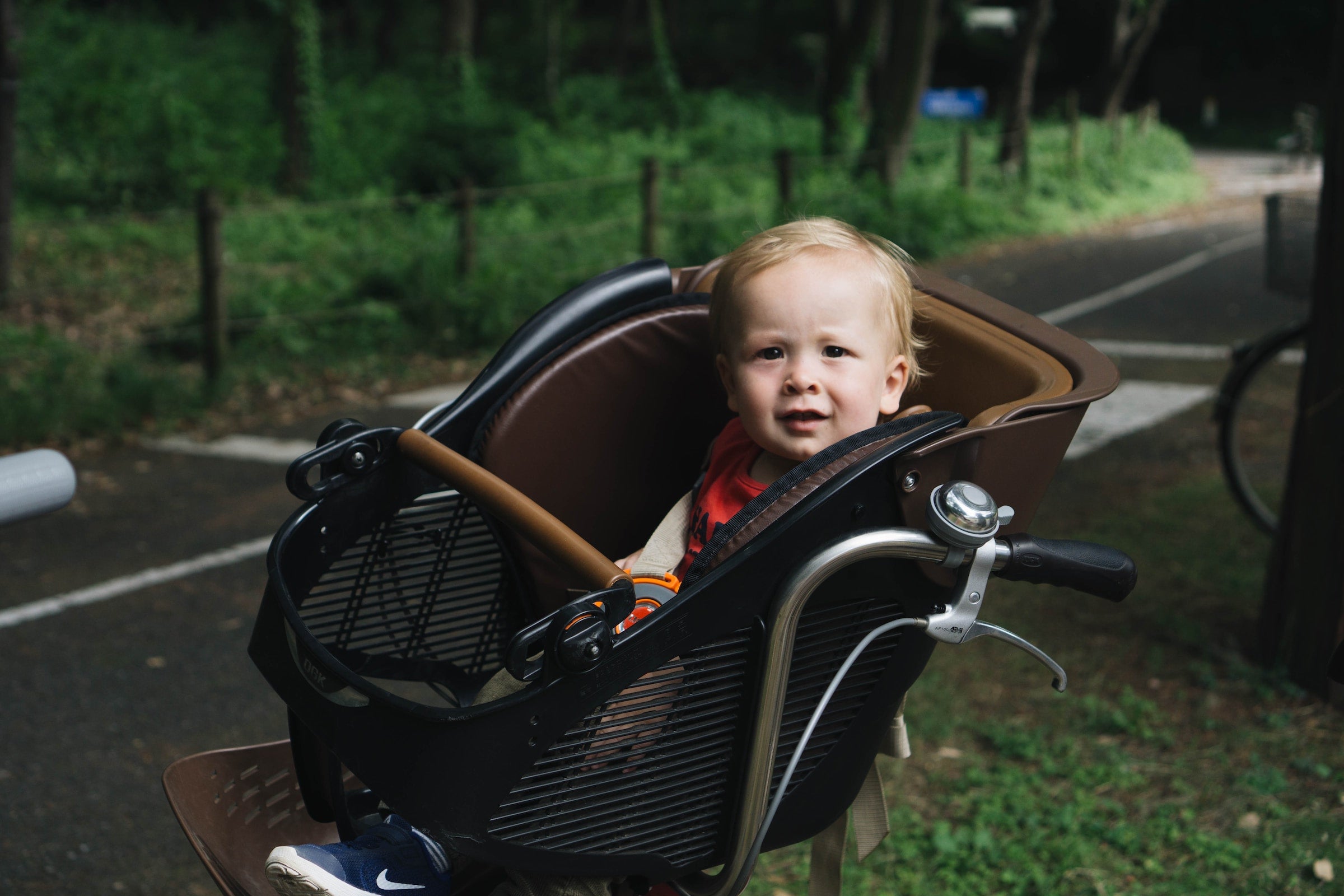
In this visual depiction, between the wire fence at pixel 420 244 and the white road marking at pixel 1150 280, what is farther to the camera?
the white road marking at pixel 1150 280

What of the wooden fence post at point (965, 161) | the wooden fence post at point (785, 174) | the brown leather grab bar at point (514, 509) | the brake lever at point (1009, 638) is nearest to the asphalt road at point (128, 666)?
the brown leather grab bar at point (514, 509)

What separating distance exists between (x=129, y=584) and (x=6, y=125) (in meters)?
4.92

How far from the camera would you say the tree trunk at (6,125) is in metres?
7.57

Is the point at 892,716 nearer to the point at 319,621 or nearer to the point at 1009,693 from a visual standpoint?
the point at 319,621

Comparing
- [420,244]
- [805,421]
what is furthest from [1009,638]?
[420,244]

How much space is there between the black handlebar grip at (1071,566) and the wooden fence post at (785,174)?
11.1 metres

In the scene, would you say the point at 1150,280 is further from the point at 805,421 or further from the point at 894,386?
the point at 805,421

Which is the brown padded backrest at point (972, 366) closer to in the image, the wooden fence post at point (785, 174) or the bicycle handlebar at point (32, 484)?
the bicycle handlebar at point (32, 484)

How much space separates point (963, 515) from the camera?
151 cm

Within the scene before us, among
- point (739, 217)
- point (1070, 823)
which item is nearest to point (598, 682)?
point (1070, 823)

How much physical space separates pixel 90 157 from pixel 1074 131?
13.2m

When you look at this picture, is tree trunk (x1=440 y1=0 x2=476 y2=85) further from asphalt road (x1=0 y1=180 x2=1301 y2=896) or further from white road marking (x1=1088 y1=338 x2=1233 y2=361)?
asphalt road (x1=0 y1=180 x2=1301 y2=896)

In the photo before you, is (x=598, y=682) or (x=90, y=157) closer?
(x=598, y=682)

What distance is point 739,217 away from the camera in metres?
12.3
